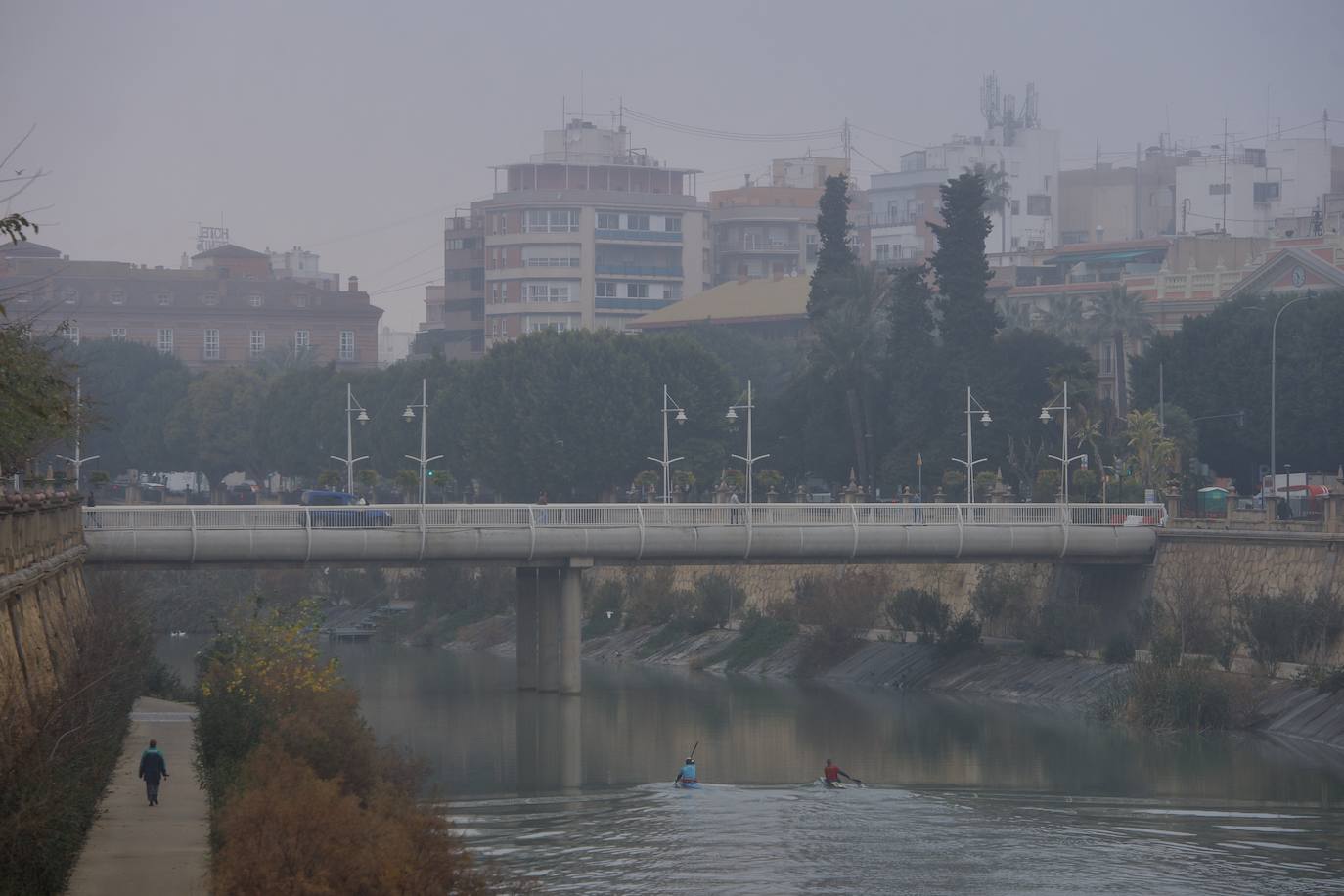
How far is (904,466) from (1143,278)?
5188 centimetres

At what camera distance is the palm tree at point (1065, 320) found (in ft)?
479

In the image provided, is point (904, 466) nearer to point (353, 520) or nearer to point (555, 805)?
point (353, 520)

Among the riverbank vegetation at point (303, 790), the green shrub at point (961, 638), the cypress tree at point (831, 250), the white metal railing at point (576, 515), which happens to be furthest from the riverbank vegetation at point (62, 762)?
the cypress tree at point (831, 250)

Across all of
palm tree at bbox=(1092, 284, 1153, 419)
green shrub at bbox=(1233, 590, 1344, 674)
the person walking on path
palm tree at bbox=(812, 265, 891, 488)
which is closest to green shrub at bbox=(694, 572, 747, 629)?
palm tree at bbox=(812, 265, 891, 488)

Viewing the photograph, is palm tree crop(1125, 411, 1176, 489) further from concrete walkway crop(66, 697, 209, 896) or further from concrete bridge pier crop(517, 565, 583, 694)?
concrete walkway crop(66, 697, 209, 896)

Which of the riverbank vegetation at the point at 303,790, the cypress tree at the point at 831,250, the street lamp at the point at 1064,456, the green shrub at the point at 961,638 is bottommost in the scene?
the green shrub at the point at 961,638

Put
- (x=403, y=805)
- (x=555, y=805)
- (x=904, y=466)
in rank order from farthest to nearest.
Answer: (x=904, y=466)
(x=555, y=805)
(x=403, y=805)

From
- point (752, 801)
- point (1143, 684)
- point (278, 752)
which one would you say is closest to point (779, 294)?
point (1143, 684)

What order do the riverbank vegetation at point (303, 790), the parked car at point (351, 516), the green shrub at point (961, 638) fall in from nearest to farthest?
the riverbank vegetation at point (303, 790), the parked car at point (351, 516), the green shrub at point (961, 638)

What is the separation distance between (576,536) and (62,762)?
131 feet

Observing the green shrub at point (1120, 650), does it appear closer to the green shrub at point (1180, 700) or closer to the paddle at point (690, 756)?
the green shrub at point (1180, 700)

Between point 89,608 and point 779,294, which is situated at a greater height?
point 779,294

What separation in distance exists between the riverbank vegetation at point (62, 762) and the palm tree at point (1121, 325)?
99.0m

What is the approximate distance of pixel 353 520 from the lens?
73.4 meters
